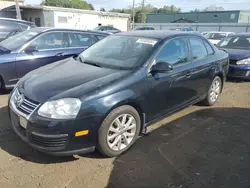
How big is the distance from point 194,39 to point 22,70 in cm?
366

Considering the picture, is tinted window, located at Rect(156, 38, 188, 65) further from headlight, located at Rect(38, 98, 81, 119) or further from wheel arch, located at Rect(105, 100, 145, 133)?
headlight, located at Rect(38, 98, 81, 119)

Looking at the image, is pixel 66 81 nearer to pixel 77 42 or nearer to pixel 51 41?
pixel 51 41

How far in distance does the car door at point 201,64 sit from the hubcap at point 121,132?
1.63 meters

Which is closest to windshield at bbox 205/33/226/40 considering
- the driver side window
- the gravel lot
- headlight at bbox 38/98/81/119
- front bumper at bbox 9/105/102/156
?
the driver side window

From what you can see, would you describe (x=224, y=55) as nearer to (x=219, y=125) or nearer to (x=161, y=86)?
(x=219, y=125)

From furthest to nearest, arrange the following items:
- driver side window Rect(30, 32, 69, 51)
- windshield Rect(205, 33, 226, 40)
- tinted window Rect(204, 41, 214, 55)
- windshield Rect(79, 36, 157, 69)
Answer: windshield Rect(205, 33, 226, 40)
driver side window Rect(30, 32, 69, 51)
tinted window Rect(204, 41, 214, 55)
windshield Rect(79, 36, 157, 69)

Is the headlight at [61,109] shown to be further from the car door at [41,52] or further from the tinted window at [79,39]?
the tinted window at [79,39]

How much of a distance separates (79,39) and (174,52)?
3.11 metres

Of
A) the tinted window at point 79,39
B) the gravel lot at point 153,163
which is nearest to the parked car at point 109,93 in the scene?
the gravel lot at point 153,163

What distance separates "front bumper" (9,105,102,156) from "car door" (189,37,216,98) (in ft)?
7.37

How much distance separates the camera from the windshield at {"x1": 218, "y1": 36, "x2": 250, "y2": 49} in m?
7.71

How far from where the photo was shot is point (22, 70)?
16.3 ft

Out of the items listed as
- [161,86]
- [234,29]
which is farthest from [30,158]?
[234,29]

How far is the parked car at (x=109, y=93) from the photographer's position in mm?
2564
